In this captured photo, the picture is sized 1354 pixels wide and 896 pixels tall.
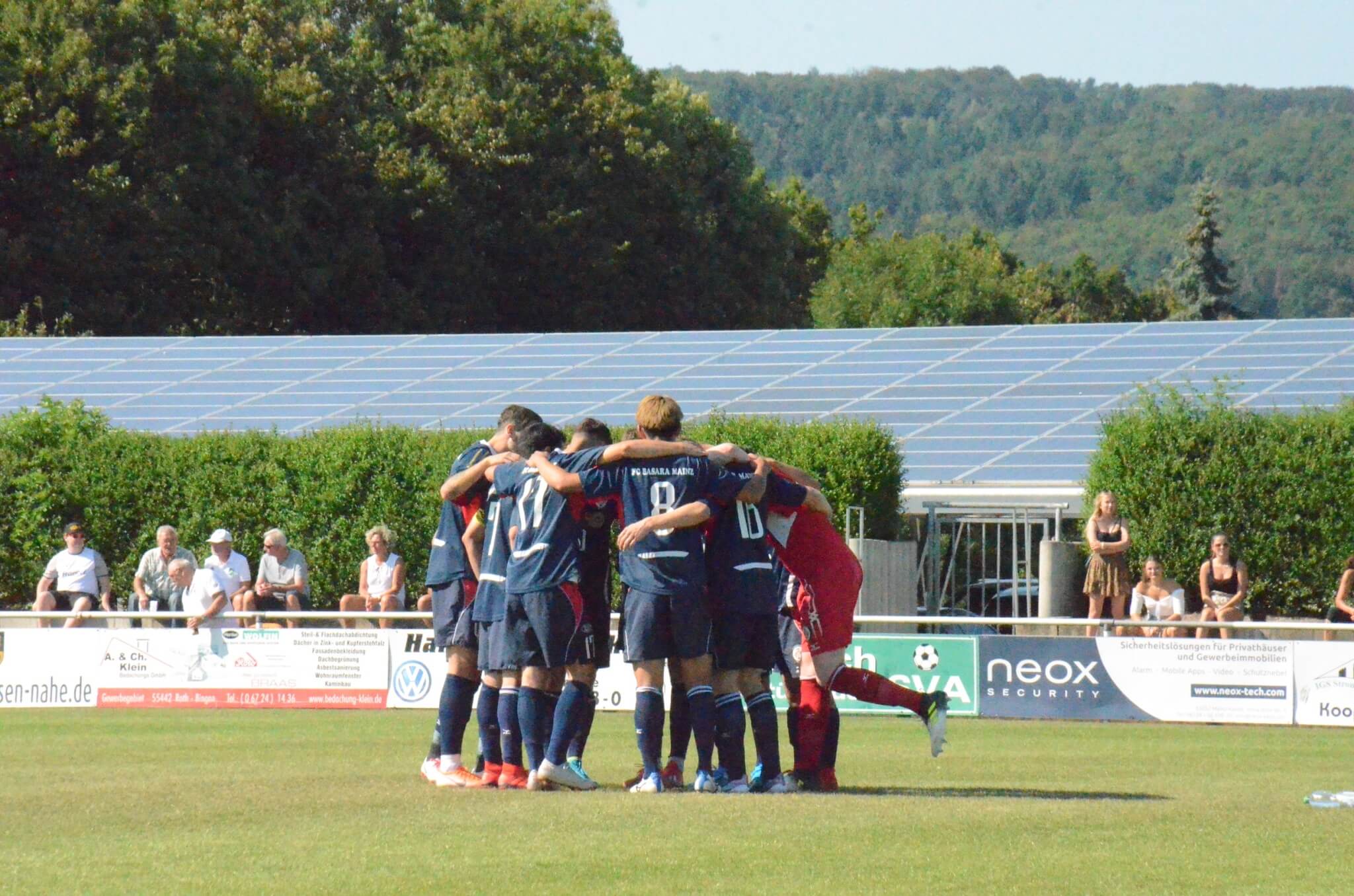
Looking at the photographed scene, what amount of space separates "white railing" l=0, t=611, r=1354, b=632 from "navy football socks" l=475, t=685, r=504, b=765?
7157 mm

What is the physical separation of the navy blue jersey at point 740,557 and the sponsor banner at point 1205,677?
814 centimetres

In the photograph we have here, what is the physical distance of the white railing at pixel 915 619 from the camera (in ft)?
51.7

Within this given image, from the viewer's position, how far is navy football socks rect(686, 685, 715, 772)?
8578 mm

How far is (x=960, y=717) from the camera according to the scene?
16.2m

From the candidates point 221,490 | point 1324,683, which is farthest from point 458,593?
point 221,490

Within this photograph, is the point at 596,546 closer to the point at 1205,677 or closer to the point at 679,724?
the point at 679,724

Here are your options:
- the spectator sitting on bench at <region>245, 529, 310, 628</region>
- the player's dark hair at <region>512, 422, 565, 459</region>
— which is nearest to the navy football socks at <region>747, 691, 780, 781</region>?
the player's dark hair at <region>512, 422, 565, 459</region>

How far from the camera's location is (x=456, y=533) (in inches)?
370

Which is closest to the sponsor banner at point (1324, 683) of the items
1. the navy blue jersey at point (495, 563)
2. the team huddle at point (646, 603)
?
the team huddle at point (646, 603)

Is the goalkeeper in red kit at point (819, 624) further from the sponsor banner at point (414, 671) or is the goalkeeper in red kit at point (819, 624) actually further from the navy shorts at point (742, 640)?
the sponsor banner at point (414, 671)

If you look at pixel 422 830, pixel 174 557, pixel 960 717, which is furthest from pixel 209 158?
pixel 422 830

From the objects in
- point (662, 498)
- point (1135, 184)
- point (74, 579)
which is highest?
point (1135, 184)

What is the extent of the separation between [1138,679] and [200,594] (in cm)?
904

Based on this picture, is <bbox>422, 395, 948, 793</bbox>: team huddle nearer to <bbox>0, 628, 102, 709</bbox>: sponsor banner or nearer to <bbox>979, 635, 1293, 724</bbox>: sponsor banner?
<bbox>979, 635, 1293, 724</bbox>: sponsor banner
